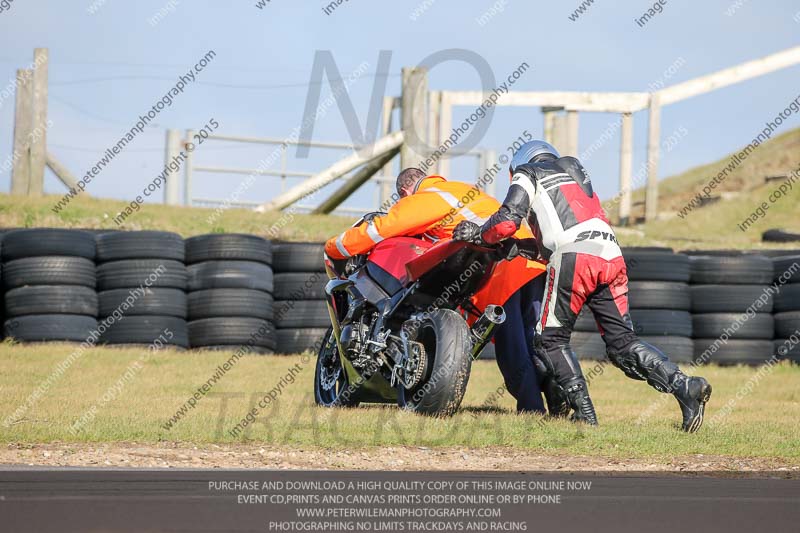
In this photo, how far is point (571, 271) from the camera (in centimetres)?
802

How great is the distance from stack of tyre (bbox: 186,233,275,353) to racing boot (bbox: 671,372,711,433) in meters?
6.54

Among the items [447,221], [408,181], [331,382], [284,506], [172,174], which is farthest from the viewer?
[172,174]

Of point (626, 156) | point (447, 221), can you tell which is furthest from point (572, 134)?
point (447, 221)

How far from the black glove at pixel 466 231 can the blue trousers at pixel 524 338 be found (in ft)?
3.19

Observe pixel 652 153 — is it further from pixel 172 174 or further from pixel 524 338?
pixel 524 338

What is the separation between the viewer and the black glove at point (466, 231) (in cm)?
787

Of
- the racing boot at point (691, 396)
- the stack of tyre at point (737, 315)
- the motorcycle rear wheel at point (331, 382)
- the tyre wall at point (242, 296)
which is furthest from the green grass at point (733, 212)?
the racing boot at point (691, 396)

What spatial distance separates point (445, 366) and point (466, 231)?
2.88 feet

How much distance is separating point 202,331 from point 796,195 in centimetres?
1533

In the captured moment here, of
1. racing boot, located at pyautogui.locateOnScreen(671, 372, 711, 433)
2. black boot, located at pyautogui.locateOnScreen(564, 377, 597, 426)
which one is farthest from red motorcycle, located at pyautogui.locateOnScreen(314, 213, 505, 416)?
racing boot, located at pyautogui.locateOnScreen(671, 372, 711, 433)

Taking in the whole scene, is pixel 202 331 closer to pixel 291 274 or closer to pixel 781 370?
pixel 291 274

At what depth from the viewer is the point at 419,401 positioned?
805 centimetres

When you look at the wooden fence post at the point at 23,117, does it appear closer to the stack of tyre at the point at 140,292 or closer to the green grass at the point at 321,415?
the stack of tyre at the point at 140,292

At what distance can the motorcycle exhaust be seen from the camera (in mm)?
8008
